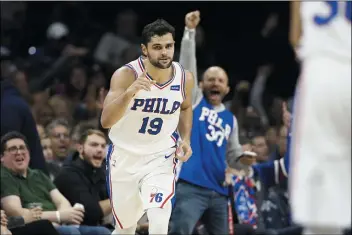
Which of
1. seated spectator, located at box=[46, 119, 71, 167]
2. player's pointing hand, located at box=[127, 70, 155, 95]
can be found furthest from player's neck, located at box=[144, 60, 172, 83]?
seated spectator, located at box=[46, 119, 71, 167]

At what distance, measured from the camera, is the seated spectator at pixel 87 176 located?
11.0 m

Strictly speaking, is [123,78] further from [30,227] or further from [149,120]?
[30,227]

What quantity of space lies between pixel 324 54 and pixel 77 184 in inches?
202

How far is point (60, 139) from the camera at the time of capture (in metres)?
12.2

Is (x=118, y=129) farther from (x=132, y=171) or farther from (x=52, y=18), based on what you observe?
(x=52, y=18)

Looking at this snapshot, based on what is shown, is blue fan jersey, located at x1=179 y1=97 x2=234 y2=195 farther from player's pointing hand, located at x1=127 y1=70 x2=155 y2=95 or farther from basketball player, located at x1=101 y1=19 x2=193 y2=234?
player's pointing hand, located at x1=127 y1=70 x2=155 y2=95

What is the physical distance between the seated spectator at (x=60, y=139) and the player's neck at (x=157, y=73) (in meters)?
3.39

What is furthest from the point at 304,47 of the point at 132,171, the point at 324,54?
the point at 132,171

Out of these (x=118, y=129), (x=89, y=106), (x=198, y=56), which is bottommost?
(x=118, y=129)

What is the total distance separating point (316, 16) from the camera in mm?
6387

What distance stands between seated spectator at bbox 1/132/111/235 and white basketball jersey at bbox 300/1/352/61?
4.61 meters

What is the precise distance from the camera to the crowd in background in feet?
36.2

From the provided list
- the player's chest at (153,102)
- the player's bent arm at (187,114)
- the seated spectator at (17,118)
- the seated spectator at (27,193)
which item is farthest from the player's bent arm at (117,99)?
the seated spectator at (17,118)

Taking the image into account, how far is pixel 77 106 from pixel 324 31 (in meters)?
8.49
